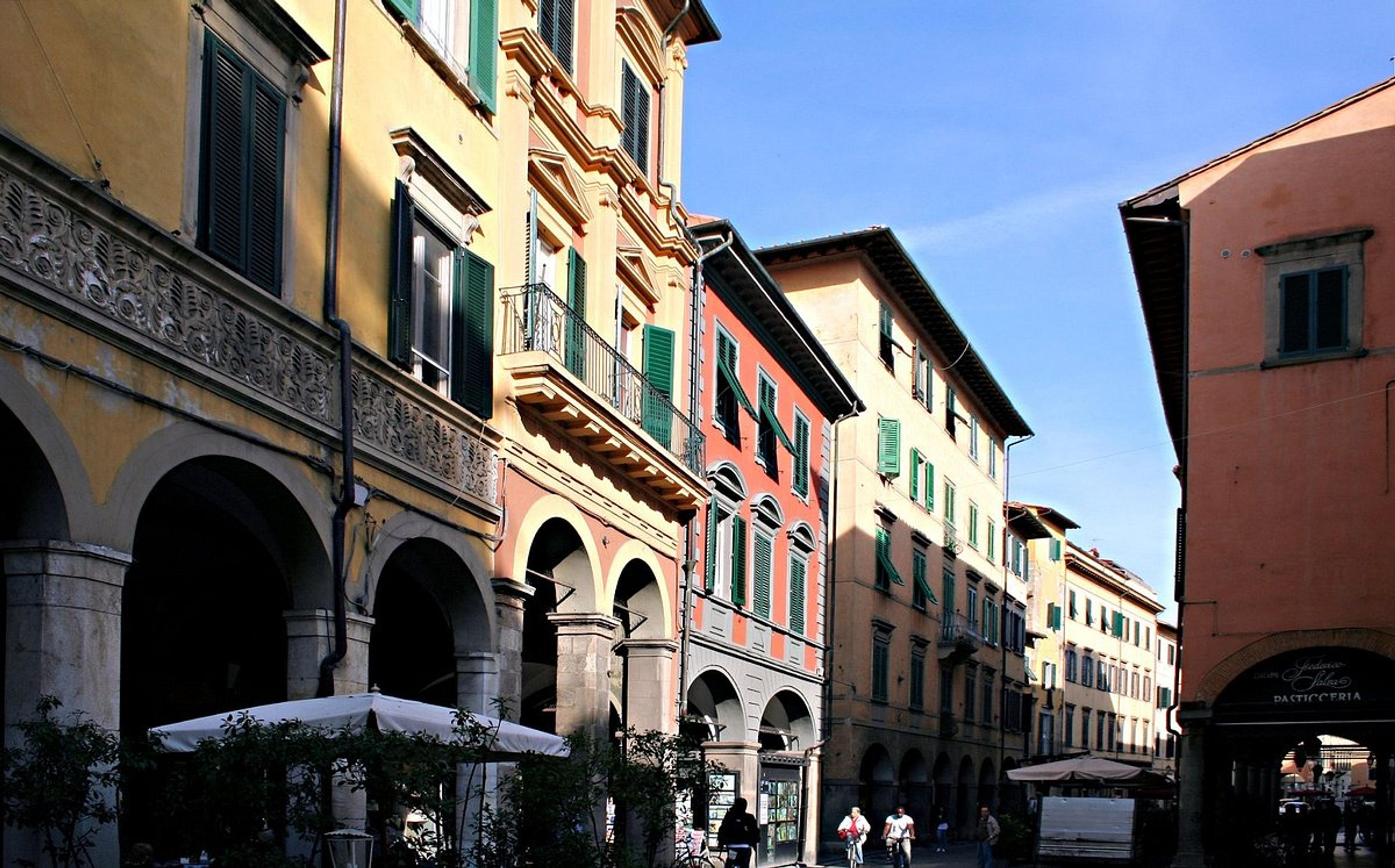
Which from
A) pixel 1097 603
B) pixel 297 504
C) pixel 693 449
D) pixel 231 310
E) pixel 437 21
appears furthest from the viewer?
pixel 1097 603

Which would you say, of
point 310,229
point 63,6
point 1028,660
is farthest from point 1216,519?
point 1028,660

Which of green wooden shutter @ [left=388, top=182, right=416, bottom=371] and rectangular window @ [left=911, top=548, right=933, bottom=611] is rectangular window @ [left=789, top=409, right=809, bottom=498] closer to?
rectangular window @ [left=911, top=548, right=933, bottom=611]

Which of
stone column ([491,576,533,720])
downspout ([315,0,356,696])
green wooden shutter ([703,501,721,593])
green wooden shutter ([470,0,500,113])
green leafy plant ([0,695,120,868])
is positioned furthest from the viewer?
green wooden shutter ([703,501,721,593])

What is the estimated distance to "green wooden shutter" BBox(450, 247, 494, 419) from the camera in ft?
53.3

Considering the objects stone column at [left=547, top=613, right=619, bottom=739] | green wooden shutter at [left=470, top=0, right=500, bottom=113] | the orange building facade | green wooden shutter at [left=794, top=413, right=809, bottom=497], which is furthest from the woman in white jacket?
green wooden shutter at [left=470, top=0, right=500, bottom=113]

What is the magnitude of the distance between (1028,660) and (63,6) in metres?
55.8

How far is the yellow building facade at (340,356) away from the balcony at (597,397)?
53 millimetres

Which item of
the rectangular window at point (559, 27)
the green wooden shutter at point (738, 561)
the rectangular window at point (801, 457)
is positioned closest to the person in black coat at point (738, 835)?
A: the green wooden shutter at point (738, 561)

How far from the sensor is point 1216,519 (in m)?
24.1

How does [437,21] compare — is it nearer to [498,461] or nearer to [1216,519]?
[498,461]

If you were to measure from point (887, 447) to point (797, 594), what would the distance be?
8.56 meters

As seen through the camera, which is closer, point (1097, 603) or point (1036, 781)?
point (1036, 781)

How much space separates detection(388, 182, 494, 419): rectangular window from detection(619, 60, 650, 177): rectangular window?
532cm

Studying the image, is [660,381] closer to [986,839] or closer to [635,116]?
[635,116]
